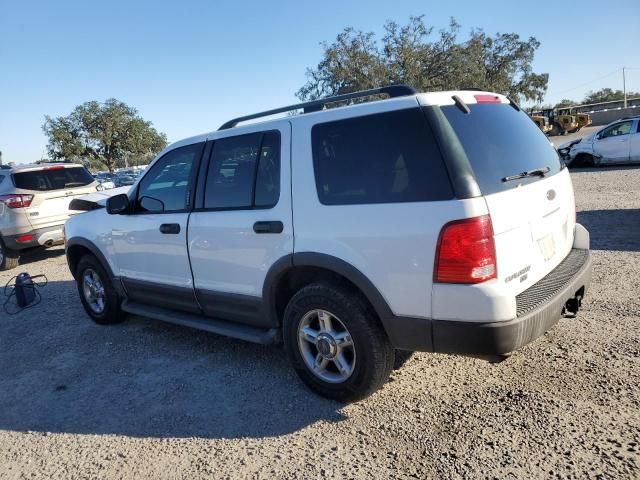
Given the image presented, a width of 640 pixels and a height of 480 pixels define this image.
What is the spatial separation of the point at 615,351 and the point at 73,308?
5.88 meters

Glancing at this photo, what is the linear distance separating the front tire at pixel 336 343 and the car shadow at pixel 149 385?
0.20m

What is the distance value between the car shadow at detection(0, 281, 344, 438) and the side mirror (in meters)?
1.32

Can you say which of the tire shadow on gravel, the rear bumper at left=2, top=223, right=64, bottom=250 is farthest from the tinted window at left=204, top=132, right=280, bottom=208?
the tire shadow on gravel

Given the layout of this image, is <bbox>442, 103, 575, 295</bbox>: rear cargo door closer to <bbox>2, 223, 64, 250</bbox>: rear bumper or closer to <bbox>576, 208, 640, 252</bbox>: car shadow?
<bbox>576, 208, 640, 252</bbox>: car shadow

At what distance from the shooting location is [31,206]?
8.62 metres

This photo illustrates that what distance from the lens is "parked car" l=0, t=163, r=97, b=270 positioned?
8531mm

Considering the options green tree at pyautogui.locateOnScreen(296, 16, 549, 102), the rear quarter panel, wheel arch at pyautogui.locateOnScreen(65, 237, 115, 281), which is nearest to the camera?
the rear quarter panel

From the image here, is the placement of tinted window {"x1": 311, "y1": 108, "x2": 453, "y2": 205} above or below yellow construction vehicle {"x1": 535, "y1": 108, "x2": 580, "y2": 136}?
below

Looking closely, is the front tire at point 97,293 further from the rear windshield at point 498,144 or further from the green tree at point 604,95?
the green tree at point 604,95

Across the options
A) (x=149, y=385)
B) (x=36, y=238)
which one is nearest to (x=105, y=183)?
(x=36, y=238)

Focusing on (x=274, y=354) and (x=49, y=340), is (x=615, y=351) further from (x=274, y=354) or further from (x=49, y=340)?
(x=49, y=340)

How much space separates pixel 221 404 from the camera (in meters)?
3.42

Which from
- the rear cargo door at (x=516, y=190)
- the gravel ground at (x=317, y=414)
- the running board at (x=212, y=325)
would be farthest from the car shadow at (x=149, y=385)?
the rear cargo door at (x=516, y=190)

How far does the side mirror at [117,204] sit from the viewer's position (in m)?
4.47
